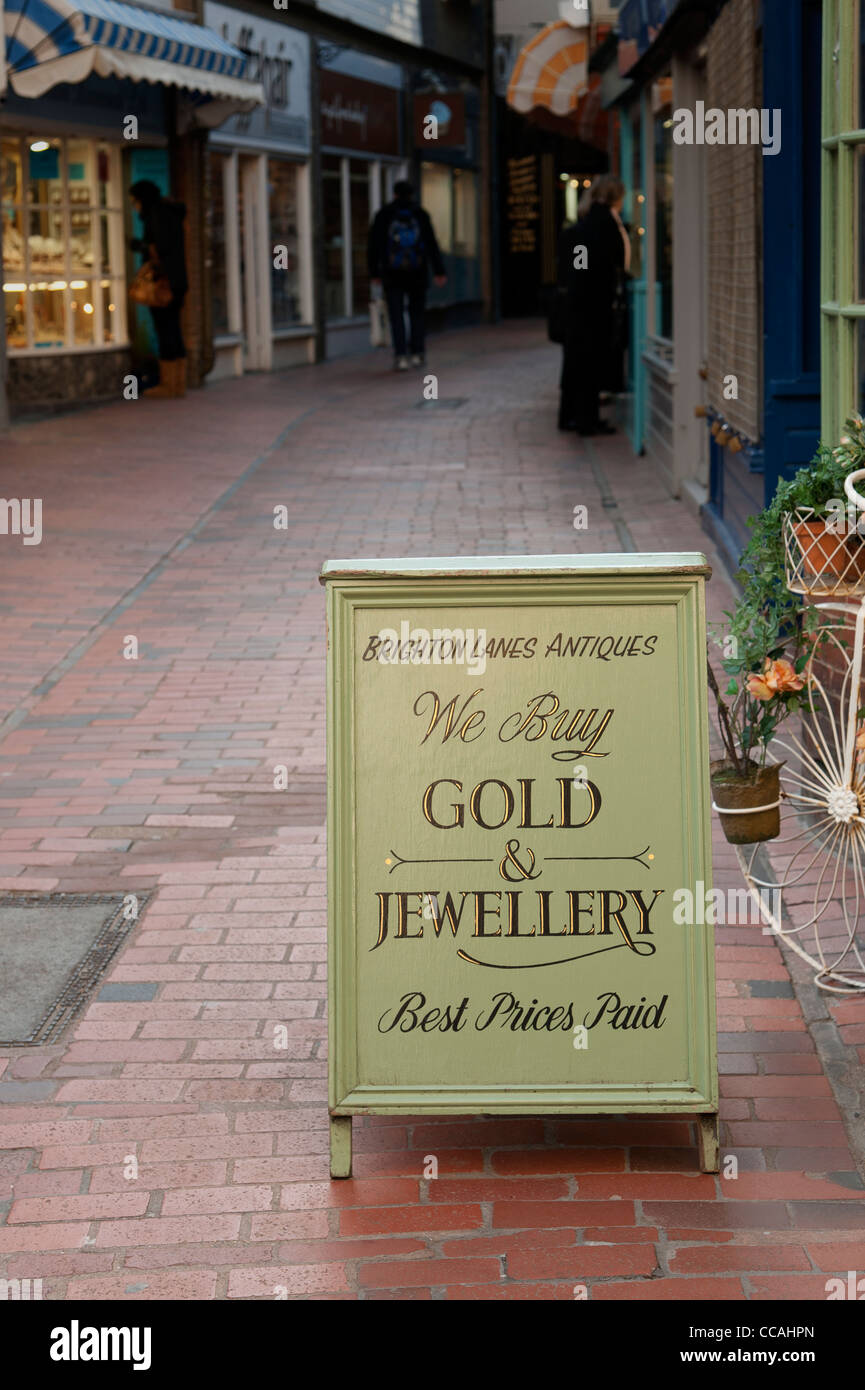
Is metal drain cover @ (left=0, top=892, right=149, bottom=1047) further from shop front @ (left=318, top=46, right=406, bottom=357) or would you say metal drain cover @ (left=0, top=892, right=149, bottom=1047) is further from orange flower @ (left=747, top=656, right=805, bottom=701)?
shop front @ (left=318, top=46, right=406, bottom=357)

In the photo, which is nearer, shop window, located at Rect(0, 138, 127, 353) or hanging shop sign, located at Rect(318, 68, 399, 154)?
shop window, located at Rect(0, 138, 127, 353)

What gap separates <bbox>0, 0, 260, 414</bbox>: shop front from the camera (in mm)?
15148

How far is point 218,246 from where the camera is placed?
21.7 metres

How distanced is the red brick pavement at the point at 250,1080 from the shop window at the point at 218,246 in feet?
39.5

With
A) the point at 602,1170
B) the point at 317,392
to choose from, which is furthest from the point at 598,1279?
the point at 317,392

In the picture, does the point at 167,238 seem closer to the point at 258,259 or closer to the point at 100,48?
the point at 100,48

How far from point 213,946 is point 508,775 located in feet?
Answer: 5.02

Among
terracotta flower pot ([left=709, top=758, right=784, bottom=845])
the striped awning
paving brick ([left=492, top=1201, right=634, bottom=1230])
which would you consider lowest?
paving brick ([left=492, top=1201, right=634, bottom=1230])

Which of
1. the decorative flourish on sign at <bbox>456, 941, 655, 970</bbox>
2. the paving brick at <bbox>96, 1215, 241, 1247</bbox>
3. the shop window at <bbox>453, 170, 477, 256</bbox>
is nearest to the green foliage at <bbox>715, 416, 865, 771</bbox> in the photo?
the decorative flourish on sign at <bbox>456, 941, 655, 970</bbox>

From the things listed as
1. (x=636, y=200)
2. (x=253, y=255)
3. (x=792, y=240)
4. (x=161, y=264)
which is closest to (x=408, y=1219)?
(x=792, y=240)

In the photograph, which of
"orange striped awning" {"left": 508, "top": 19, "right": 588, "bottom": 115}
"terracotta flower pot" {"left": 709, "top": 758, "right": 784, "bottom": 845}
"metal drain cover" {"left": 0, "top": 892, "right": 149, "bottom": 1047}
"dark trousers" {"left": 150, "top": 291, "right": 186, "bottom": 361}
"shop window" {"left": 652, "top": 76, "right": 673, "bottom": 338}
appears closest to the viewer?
"terracotta flower pot" {"left": 709, "top": 758, "right": 784, "bottom": 845}

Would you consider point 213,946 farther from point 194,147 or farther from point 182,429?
point 194,147

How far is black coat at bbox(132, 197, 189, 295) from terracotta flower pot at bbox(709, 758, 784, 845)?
1533 centimetres

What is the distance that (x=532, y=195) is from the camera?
1398 inches
